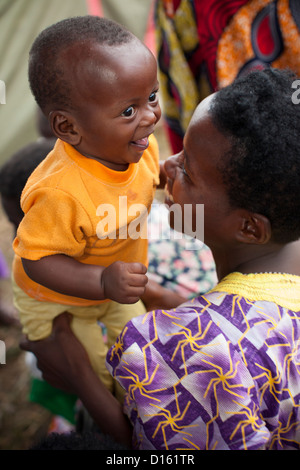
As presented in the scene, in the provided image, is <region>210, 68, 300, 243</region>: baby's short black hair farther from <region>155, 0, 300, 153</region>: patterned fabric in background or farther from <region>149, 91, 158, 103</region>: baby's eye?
<region>155, 0, 300, 153</region>: patterned fabric in background

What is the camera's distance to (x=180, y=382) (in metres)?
1.08

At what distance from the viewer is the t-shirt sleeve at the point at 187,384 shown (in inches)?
40.6

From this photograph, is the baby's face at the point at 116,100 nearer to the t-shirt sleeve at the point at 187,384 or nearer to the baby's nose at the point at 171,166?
the baby's nose at the point at 171,166

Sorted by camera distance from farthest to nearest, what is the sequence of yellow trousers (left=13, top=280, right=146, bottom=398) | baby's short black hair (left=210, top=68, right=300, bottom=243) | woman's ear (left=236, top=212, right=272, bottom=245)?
yellow trousers (left=13, top=280, right=146, bottom=398), woman's ear (left=236, top=212, right=272, bottom=245), baby's short black hair (left=210, top=68, right=300, bottom=243)

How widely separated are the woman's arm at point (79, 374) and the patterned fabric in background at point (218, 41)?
49.9 inches

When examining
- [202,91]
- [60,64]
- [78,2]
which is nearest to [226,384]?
[60,64]

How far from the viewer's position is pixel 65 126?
113 cm

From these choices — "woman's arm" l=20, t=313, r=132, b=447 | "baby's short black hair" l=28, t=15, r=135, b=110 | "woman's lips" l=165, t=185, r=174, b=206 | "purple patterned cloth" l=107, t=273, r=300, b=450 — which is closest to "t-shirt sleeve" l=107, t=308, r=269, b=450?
"purple patterned cloth" l=107, t=273, r=300, b=450

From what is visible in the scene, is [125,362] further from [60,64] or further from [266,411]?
[60,64]

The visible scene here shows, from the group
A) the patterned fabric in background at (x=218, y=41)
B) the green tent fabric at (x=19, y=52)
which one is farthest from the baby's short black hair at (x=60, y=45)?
the green tent fabric at (x=19, y=52)

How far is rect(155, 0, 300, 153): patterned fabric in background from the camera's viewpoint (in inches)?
74.7

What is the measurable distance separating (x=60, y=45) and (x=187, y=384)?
817 mm

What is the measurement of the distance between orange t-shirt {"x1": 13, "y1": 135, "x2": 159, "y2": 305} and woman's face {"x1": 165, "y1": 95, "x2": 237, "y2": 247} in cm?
14

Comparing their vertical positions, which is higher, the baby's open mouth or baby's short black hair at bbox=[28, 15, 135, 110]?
baby's short black hair at bbox=[28, 15, 135, 110]
